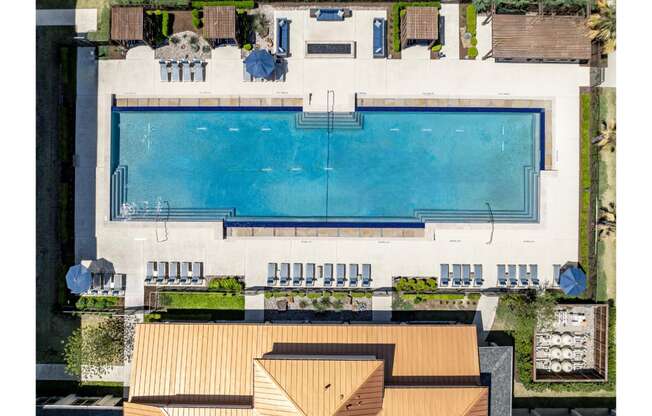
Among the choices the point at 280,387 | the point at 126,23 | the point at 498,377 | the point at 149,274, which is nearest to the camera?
the point at 280,387

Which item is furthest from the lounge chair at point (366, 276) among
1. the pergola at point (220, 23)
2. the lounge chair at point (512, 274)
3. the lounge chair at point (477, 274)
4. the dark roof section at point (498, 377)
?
the pergola at point (220, 23)

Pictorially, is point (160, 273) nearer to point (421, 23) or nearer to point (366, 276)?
point (366, 276)

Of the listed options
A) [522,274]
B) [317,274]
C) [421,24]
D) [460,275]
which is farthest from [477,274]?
[421,24]

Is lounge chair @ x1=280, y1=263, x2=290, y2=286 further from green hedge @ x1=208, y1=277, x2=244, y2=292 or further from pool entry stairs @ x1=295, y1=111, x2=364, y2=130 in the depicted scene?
pool entry stairs @ x1=295, y1=111, x2=364, y2=130

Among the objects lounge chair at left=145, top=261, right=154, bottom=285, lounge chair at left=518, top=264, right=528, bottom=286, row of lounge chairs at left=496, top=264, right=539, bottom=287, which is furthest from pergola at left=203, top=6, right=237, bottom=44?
lounge chair at left=518, top=264, right=528, bottom=286

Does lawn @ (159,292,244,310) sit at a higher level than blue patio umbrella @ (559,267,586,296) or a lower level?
lower

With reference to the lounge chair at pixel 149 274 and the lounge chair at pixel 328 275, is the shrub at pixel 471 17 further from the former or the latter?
the lounge chair at pixel 149 274
